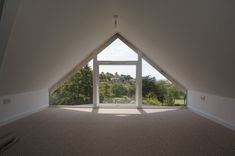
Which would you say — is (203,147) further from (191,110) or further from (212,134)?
(191,110)

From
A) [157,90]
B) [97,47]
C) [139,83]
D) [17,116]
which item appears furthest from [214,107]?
[17,116]

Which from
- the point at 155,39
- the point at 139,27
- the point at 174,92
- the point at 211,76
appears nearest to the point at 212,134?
the point at 211,76

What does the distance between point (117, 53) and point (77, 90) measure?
199 cm

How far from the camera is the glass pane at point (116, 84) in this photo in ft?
24.4

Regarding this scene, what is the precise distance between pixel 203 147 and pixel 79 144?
2060 mm

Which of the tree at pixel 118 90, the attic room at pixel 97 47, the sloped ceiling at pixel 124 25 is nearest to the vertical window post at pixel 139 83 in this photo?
the attic room at pixel 97 47

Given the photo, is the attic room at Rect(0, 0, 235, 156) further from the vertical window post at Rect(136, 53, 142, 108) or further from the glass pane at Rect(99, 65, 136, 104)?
the glass pane at Rect(99, 65, 136, 104)

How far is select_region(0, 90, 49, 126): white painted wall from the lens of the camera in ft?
15.3

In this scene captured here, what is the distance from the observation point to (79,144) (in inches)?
136

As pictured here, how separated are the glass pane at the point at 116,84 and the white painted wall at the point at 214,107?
2.12 m

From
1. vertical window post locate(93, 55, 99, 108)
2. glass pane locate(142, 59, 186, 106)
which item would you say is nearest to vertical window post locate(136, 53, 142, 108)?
glass pane locate(142, 59, 186, 106)

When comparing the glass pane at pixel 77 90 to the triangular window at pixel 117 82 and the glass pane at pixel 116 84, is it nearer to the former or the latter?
the triangular window at pixel 117 82

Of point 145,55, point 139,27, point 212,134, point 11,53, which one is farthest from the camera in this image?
point 145,55

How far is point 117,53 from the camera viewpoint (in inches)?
287
